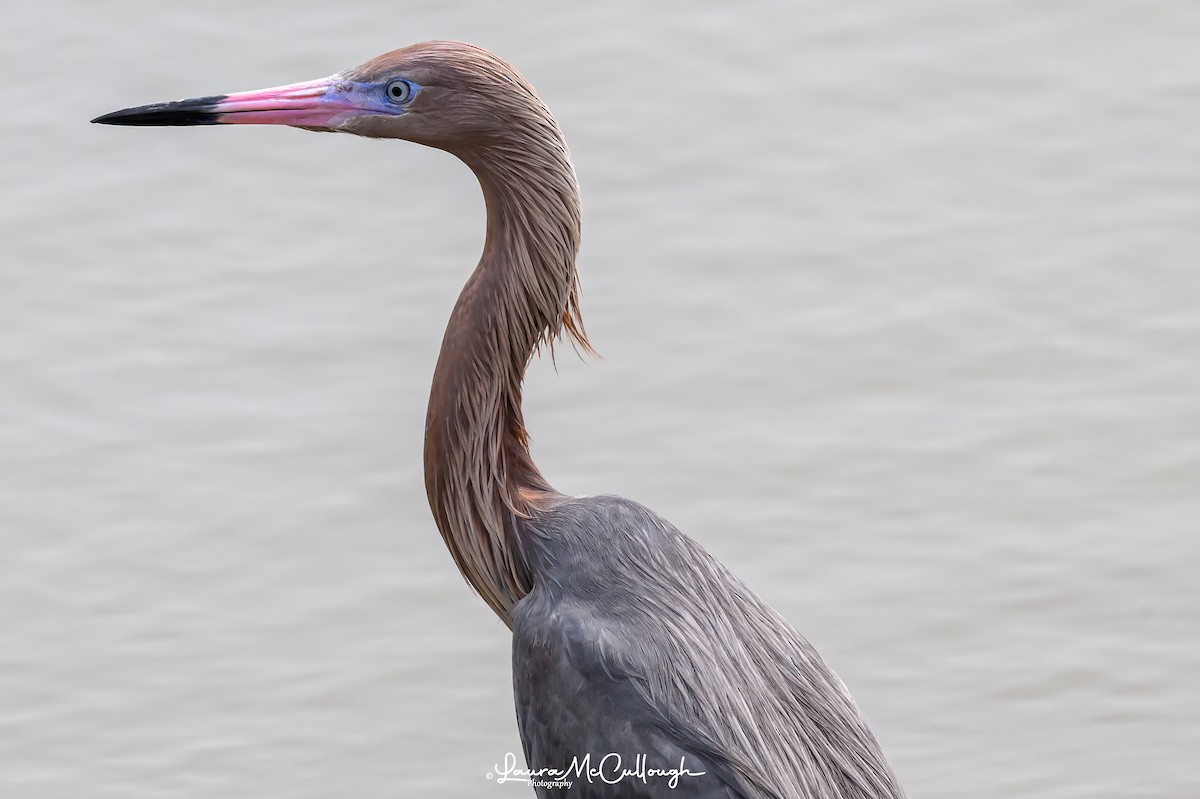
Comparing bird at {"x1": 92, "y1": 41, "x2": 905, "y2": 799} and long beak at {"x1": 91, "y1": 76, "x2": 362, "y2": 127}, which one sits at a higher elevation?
long beak at {"x1": 91, "y1": 76, "x2": 362, "y2": 127}

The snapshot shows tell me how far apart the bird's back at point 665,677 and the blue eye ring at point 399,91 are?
1288mm

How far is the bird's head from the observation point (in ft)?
19.7

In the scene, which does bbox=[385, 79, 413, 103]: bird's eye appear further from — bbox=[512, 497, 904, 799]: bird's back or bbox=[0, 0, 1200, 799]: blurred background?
bbox=[0, 0, 1200, 799]: blurred background

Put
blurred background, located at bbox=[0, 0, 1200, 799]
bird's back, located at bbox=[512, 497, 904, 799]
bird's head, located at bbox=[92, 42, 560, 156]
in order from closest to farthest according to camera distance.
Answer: bird's back, located at bbox=[512, 497, 904, 799]
bird's head, located at bbox=[92, 42, 560, 156]
blurred background, located at bbox=[0, 0, 1200, 799]

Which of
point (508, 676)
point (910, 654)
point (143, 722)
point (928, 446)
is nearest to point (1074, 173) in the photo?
point (928, 446)

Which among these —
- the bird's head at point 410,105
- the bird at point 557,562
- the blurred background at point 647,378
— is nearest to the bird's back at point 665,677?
the bird at point 557,562

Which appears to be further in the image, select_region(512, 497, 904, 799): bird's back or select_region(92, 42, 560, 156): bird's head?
select_region(92, 42, 560, 156): bird's head

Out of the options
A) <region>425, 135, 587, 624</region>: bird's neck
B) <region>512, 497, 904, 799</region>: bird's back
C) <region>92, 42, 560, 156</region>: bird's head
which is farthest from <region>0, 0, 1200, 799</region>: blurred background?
<region>92, 42, 560, 156</region>: bird's head

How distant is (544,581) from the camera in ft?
19.7

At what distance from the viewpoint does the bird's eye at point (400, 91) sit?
6.07 m

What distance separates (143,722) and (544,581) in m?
2.89

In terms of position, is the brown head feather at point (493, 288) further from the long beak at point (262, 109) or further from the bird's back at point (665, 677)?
the bird's back at point (665, 677)

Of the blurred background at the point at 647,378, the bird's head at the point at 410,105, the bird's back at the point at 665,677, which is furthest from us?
the blurred background at the point at 647,378

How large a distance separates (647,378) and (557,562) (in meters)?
3.69
